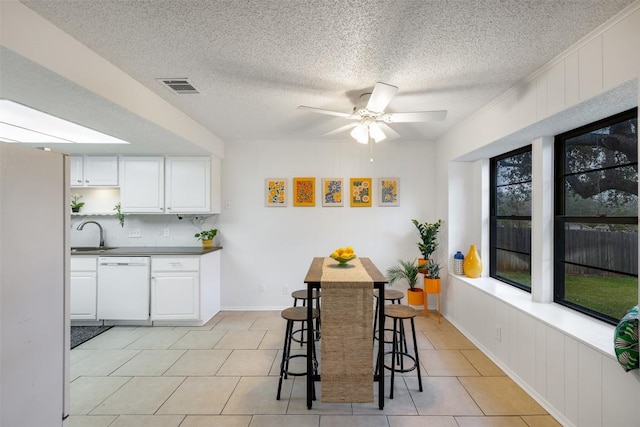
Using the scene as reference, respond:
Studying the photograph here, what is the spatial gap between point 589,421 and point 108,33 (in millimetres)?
3590

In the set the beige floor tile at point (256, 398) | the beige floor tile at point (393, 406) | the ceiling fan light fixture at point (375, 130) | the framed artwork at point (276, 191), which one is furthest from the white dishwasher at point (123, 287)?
the ceiling fan light fixture at point (375, 130)

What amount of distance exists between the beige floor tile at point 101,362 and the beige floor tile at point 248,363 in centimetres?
100

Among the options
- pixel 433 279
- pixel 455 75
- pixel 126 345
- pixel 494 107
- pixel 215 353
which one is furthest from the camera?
pixel 433 279

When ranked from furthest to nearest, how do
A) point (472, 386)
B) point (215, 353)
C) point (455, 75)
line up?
point (215, 353) → point (472, 386) → point (455, 75)

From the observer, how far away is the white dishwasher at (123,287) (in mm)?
3781

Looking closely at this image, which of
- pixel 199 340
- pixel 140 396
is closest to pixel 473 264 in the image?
pixel 199 340

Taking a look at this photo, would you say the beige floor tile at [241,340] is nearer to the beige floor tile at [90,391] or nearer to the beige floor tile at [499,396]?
the beige floor tile at [90,391]

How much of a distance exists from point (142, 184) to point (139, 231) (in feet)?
2.46

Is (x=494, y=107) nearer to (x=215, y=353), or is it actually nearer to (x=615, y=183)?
(x=615, y=183)

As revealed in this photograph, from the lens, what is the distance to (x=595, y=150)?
233 centimetres

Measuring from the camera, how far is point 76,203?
4289mm

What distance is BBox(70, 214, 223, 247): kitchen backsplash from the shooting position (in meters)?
4.38

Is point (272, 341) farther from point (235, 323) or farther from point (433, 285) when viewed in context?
point (433, 285)

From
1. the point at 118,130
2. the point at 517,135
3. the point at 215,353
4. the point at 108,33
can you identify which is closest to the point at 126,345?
the point at 215,353
